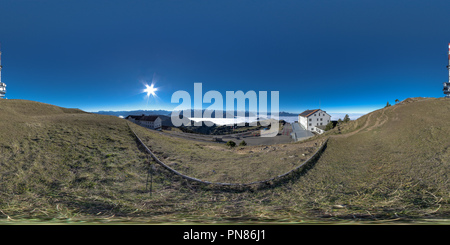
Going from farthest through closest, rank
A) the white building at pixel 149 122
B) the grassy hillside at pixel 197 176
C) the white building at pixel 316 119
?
the white building at pixel 149 122 < the white building at pixel 316 119 < the grassy hillside at pixel 197 176

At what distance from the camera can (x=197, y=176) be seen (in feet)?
14.2

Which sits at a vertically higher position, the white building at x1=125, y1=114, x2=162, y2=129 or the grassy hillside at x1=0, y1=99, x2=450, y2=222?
the white building at x1=125, y1=114, x2=162, y2=129

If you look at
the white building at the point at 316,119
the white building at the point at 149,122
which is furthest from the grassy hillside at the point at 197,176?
the white building at the point at 149,122

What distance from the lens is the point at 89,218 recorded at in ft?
7.48

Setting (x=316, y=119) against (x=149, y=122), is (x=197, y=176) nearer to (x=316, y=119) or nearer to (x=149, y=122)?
(x=316, y=119)

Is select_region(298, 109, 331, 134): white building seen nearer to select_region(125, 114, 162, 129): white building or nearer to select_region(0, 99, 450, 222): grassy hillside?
select_region(0, 99, 450, 222): grassy hillside

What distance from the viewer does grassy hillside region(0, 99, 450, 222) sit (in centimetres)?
258

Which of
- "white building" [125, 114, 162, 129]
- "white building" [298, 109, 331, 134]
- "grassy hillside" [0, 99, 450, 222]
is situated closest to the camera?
"grassy hillside" [0, 99, 450, 222]

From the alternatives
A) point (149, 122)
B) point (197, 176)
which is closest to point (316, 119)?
point (197, 176)

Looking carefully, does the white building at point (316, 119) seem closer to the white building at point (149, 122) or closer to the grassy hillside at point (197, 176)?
the grassy hillside at point (197, 176)

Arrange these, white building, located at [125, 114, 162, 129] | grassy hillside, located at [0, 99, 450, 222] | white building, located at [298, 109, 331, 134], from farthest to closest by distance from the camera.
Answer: white building, located at [125, 114, 162, 129] < white building, located at [298, 109, 331, 134] < grassy hillside, located at [0, 99, 450, 222]

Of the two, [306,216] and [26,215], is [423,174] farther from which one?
[26,215]

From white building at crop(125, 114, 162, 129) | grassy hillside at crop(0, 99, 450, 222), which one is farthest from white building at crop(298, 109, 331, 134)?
white building at crop(125, 114, 162, 129)

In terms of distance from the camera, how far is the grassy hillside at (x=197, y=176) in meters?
2.58
